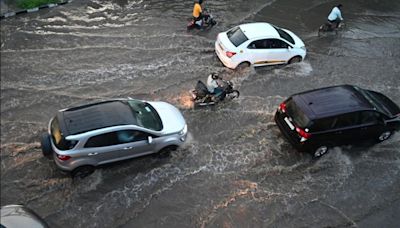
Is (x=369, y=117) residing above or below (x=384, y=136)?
above

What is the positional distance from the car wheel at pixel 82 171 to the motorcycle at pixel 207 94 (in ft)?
13.9

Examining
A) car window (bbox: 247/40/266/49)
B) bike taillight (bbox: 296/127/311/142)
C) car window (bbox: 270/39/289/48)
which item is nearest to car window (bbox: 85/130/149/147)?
bike taillight (bbox: 296/127/311/142)

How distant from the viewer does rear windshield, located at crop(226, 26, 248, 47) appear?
1452 centimetres

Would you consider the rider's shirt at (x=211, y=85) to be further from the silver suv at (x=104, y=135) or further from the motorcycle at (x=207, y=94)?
the silver suv at (x=104, y=135)

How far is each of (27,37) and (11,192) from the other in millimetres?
8050

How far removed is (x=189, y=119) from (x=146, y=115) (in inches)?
82.4

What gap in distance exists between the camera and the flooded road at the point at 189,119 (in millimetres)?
9930

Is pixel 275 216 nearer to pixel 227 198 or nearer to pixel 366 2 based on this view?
pixel 227 198

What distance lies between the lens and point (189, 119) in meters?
12.6

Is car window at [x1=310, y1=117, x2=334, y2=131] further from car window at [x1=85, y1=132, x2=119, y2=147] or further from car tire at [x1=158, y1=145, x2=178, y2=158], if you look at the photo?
car window at [x1=85, y1=132, x2=119, y2=147]

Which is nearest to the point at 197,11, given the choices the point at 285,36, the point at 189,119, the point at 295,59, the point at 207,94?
the point at 285,36

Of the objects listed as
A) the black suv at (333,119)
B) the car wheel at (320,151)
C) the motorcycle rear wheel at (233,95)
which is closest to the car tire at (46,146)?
the motorcycle rear wheel at (233,95)

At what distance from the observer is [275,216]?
32.4ft

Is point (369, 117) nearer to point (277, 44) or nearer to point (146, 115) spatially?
point (277, 44)
